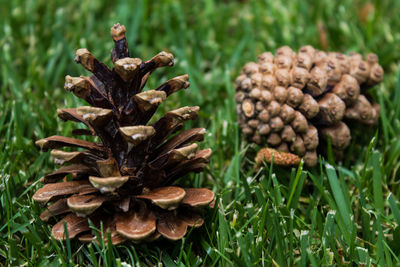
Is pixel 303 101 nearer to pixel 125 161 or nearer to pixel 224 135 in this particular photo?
pixel 224 135

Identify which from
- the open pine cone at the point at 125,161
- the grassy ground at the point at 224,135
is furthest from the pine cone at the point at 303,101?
the open pine cone at the point at 125,161

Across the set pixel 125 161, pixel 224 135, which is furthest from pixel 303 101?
pixel 125 161

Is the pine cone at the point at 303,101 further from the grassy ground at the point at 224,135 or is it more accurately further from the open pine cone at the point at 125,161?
the open pine cone at the point at 125,161

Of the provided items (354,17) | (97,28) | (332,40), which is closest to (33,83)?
(97,28)

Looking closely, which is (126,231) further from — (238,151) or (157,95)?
(238,151)

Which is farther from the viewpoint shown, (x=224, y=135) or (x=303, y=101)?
(x=224, y=135)

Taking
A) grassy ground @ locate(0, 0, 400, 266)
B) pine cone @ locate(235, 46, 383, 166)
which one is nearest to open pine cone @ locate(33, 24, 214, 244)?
grassy ground @ locate(0, 0, 400, 266)
